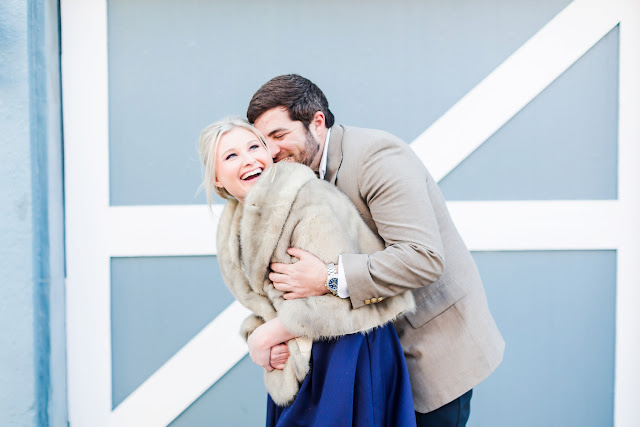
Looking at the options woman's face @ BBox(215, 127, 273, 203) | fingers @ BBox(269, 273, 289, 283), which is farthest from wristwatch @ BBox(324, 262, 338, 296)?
woman's face @ BBox(215, 127, 273, 203)

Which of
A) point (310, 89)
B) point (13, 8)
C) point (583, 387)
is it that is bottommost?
point (583, 387)

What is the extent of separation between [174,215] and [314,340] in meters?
1.45

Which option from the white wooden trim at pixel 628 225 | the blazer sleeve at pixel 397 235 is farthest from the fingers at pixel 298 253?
the white wooden trim at pixel 628 225

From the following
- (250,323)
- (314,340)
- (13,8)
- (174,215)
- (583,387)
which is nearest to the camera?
(314,340)

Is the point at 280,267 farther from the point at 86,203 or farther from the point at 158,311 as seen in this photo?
the point at 86,203

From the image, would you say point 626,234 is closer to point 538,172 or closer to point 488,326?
point 538,172

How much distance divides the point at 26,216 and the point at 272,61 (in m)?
1.40

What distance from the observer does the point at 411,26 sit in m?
2.77

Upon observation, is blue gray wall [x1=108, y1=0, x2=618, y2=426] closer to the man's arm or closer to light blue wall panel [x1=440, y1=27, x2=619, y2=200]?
light blue wall panel [x1=440, y1=27, x2=619, y2=200]

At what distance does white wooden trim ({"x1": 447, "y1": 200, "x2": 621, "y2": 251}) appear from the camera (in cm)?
278

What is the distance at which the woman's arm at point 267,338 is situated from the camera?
1520 millimetres

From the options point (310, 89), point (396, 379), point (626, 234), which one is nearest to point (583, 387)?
point (626, 234)

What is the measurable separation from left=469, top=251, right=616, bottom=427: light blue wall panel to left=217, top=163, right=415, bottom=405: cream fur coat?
4.81ft

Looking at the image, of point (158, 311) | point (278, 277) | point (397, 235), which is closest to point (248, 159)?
point (278, 277)
